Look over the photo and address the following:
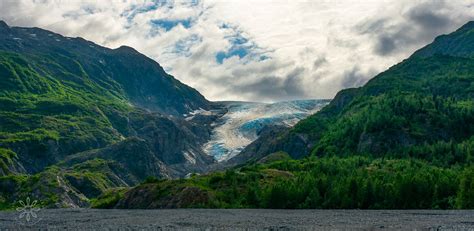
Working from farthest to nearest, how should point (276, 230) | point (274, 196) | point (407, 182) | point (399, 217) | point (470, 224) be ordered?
1. point (274, 196)
2. point (407, 182)
3. point (399, 217)
4. point (470, 224)
5. point (276, 230)

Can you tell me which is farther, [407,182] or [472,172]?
[407,182]

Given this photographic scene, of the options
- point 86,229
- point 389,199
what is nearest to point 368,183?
point 389,199

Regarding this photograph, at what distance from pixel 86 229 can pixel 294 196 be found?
8532 cm

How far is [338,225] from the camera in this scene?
357ft

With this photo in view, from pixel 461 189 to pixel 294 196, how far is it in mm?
50680

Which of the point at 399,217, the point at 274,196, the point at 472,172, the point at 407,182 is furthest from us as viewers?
the point at 274,196

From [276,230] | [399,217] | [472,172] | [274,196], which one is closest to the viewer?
[276,230]

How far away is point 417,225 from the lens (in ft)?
347

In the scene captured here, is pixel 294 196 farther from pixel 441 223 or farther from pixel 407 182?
pixel 441 223

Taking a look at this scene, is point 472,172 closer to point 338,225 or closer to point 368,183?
point 368,183

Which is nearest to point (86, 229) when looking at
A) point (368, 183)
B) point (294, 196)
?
point (294, 196)

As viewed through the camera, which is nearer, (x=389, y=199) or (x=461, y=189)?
(x=461, y=189)

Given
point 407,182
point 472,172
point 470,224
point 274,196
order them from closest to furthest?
point 470,224 < point 472,172 < point 407,182 < point 274,196

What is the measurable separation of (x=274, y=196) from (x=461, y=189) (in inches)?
2220
